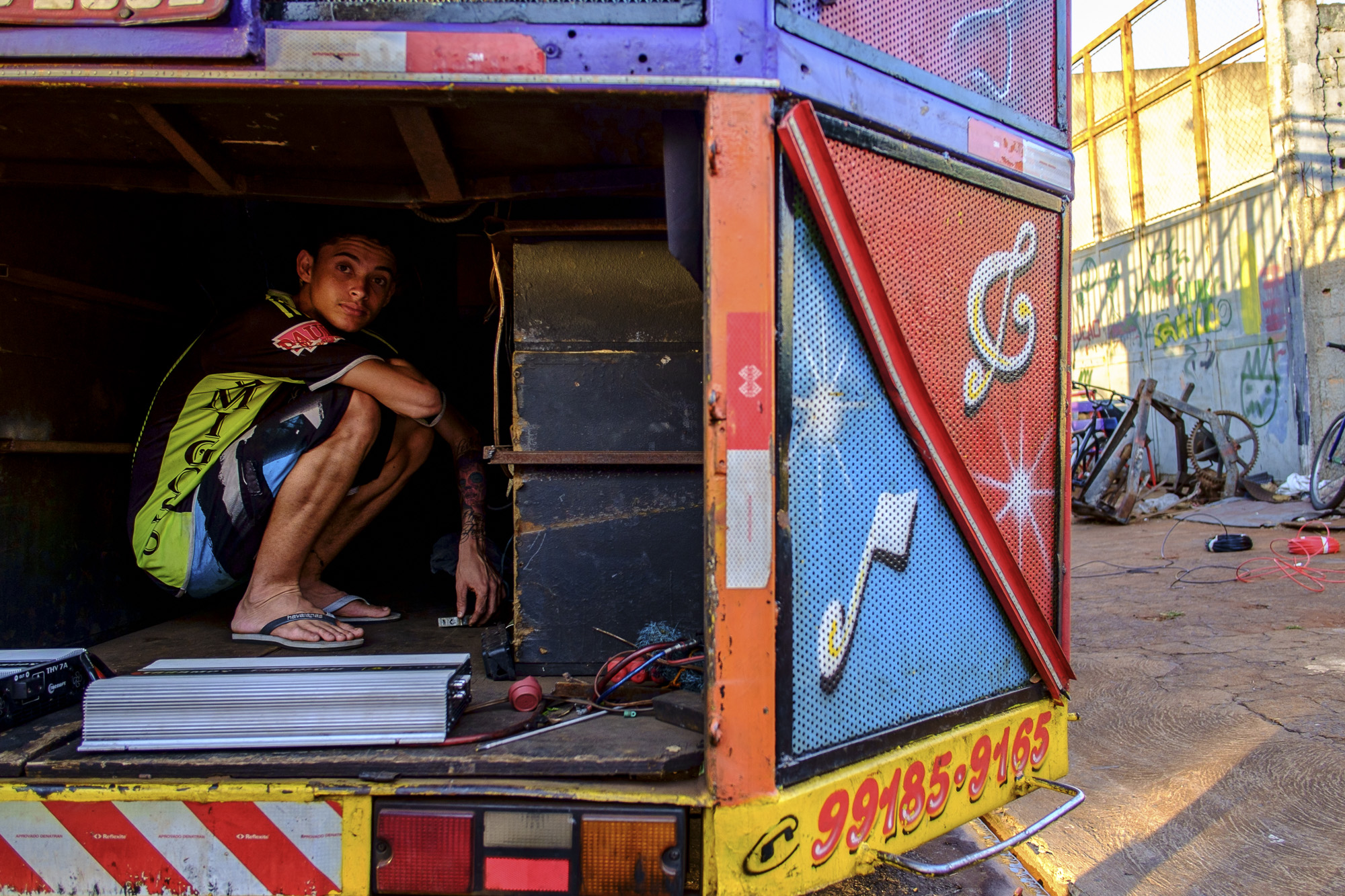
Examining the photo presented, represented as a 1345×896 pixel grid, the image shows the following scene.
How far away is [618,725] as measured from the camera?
1.75 m

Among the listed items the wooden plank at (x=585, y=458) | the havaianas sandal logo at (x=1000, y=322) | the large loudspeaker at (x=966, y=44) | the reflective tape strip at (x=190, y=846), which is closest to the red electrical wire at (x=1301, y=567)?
the havaianas sandal logo at (x=1000, y=322)

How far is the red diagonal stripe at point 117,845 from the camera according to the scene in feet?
4.72

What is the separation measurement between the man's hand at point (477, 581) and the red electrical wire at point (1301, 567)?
199 inches

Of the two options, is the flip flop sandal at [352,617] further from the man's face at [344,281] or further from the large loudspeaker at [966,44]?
the large loudspeaker at [966,44]

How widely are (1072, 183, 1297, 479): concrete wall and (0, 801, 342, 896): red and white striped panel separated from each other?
1205 centimetres

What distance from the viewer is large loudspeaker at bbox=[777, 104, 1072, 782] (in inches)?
60.0

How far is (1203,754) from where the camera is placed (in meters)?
2.63

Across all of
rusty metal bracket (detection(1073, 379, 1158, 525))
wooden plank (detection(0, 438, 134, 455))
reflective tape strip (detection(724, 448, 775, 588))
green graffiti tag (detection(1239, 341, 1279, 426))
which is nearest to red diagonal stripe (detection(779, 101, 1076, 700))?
reflective tape strip (detection(724, 448, 775, 588))

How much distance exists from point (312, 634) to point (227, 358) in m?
0.98

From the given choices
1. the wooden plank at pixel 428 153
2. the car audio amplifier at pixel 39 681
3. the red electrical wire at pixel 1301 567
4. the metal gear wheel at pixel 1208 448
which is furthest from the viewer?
the metal gear wheel at pixel 1208 448

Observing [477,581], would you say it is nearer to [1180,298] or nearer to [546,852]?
[546,852]

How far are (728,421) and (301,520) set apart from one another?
1756 mm

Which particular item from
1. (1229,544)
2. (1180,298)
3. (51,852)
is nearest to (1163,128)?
(1180,298)

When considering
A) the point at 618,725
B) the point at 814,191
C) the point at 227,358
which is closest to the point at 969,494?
the point at 814,191
